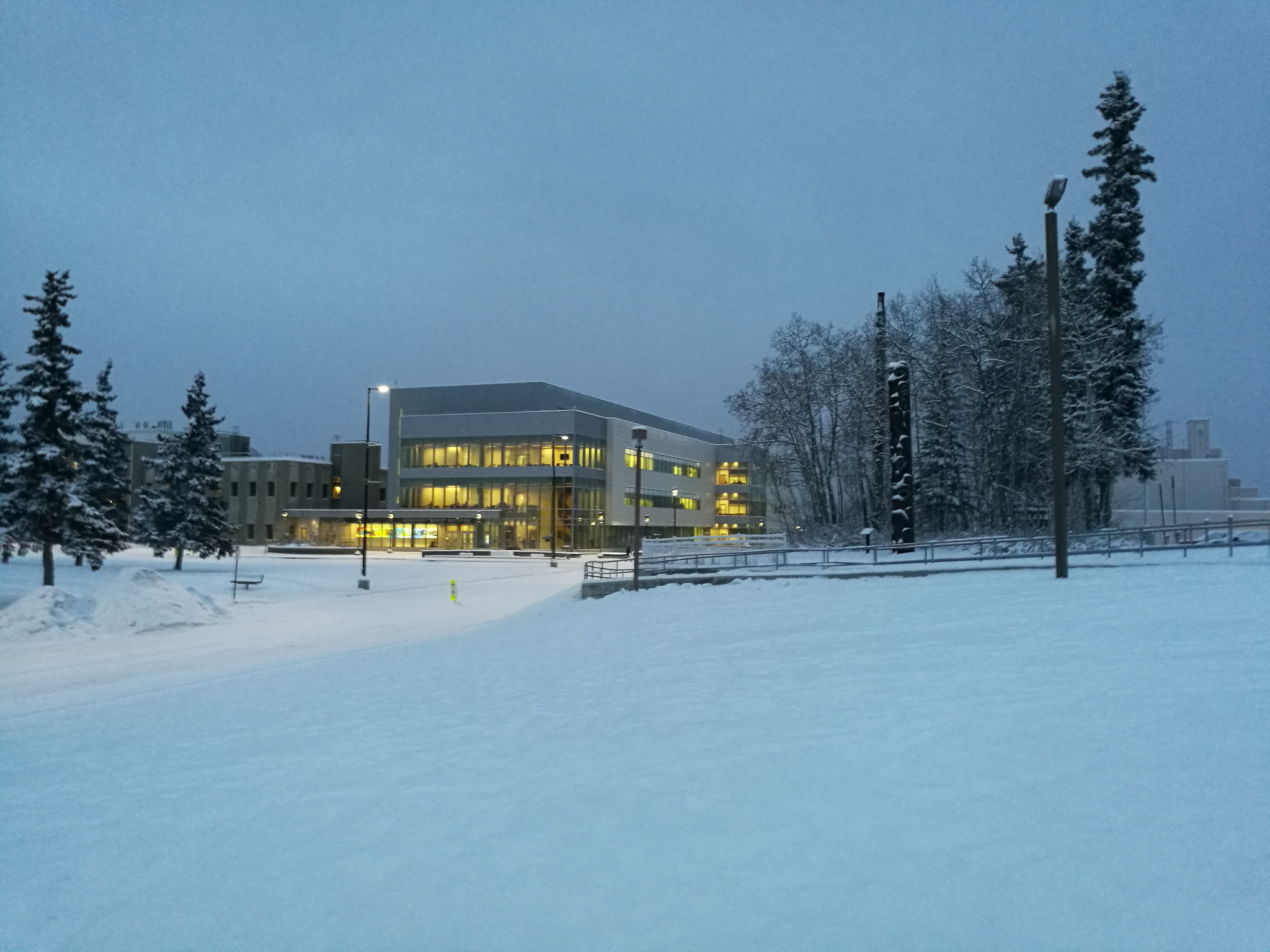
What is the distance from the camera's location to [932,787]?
20.7 ft

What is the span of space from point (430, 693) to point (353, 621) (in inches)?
565

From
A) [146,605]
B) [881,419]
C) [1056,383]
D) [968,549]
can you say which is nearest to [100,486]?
[146,605]

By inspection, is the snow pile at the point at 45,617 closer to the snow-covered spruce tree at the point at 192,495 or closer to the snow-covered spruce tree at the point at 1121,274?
the snow-covered spruce tree at the point at 192,495

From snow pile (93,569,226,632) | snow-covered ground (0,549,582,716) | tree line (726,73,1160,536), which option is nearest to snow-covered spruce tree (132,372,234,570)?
snow-covered ground (0,549,582,716)

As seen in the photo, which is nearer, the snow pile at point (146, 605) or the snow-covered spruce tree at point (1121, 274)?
the snow pile at point (146, 605)

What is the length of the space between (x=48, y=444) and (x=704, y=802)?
3547 cm

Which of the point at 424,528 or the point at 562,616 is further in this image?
the point at 424,528

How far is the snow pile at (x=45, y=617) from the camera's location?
20.2 metres

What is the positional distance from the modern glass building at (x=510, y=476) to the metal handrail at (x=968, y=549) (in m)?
47.8

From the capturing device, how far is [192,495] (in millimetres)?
47312

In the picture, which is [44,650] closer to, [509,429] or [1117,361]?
[1117,361]

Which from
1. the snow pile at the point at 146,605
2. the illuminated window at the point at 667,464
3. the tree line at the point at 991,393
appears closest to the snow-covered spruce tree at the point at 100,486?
the snow pile at the point at 146,605

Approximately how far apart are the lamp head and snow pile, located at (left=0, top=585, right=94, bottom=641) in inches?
963

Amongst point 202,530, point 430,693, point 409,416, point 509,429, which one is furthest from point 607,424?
point 430,693
